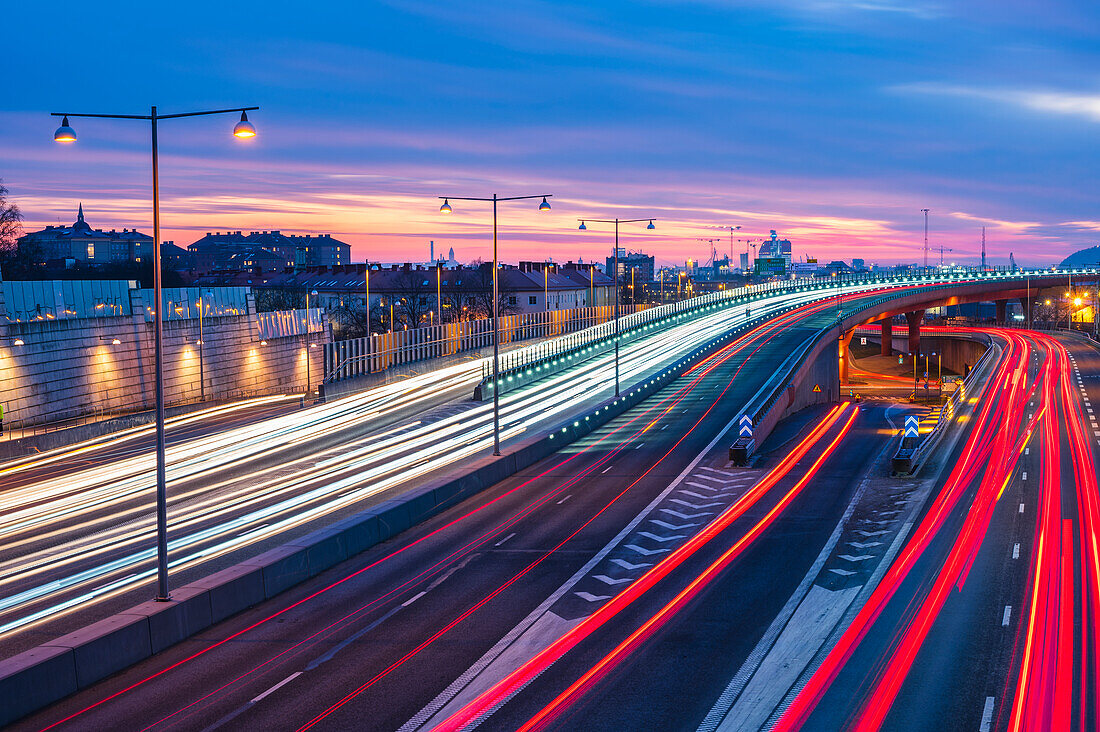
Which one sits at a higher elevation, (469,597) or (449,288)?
(449,288)

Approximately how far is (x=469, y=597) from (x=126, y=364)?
37355mm

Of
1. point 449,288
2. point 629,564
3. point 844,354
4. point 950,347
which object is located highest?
point 449,288

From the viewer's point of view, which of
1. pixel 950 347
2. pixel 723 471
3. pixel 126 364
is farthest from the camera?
pixel 950 347

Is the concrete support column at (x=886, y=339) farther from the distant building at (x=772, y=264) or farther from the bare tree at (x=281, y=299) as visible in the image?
the bare tree at (x=281, y=299)

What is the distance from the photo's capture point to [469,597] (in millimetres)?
21234

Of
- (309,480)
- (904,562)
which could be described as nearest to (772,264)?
(309,480)

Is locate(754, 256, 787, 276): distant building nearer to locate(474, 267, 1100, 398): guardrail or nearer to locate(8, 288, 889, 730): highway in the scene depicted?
locate(474, 267, 1100, 398): guardrail

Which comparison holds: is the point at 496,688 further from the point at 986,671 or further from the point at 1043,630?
the point at 1043,630

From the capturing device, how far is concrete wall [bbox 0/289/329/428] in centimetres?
4544

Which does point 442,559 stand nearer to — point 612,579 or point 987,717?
point 612,579

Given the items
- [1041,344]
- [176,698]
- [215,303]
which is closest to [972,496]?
[176,698]

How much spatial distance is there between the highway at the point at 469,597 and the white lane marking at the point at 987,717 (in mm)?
6269

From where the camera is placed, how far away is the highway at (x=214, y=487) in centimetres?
2255

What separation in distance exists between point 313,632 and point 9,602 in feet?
22.0
